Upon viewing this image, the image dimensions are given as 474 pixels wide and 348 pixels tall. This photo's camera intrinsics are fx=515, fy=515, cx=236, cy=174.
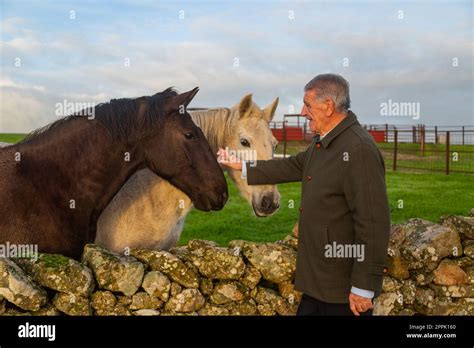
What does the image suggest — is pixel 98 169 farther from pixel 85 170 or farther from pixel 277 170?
pixel 277 170

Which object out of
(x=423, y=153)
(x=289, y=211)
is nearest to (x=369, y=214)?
(x=289, y=211)

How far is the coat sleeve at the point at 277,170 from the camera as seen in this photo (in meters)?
4.25

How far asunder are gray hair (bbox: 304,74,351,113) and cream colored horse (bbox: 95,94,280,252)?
6.16ft

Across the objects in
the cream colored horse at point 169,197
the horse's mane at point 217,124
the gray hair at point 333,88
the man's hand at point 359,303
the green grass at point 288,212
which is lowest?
the green grass at point 288,212

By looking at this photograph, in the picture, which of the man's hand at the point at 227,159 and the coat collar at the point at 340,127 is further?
the man's hand at the point at 227,159

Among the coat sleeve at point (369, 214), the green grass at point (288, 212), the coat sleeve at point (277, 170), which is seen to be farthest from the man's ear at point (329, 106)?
the green grass at point (288, 212)

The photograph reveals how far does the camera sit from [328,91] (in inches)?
130

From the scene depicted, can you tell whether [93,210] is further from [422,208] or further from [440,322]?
[422,208]

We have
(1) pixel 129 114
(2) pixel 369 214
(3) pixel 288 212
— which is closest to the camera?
(2) pixel 369 214

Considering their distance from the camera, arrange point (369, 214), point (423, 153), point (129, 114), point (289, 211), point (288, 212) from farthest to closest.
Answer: point (423, 153) < point (289, 211) < point (288, 212) < point (129, 114) < point (369, 214)

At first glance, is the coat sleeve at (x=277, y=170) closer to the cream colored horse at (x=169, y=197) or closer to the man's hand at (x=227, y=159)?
the man's hand at (x=227, y=159)

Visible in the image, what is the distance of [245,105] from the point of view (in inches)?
212

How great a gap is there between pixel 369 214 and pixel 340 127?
606mm

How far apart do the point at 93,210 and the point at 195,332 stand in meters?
1.60
